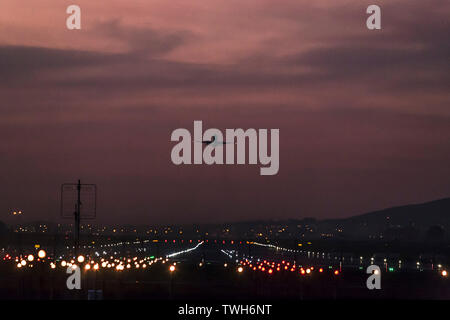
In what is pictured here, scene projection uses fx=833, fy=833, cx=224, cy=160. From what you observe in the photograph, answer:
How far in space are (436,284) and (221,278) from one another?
3286cm

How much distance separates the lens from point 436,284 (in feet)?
382
